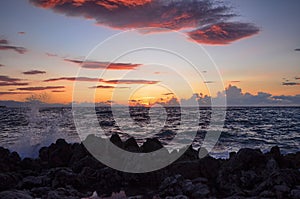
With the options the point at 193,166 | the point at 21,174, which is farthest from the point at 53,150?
the point at 193,166

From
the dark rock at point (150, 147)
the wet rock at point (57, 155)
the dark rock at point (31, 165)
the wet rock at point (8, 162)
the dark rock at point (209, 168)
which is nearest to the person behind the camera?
the dark rock at point (209, 168)

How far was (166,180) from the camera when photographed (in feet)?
44.9

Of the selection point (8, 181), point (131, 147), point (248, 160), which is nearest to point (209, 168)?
point (248, 160)

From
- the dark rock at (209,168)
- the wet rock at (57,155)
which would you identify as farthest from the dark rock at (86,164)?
the dark rock at (209,168)

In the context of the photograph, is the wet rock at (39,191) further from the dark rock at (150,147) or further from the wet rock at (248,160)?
the wet rock at (248,160)

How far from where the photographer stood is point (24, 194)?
11.6 m

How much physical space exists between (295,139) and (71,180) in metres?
31.1

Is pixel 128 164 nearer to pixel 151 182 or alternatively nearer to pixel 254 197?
pixel 151 182

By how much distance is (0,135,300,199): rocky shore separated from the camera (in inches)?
487

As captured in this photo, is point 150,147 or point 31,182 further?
point 150,147

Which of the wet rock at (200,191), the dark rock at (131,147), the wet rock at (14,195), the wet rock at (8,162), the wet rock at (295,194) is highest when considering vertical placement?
the dark rock at (131,147)

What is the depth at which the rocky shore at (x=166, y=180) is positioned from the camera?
12.4m

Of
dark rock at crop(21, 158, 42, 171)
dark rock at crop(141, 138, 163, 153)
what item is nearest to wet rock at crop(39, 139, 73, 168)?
dark rock at crop(21, 158, 42, 171)

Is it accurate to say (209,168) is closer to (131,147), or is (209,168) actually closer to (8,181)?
(131,147)
